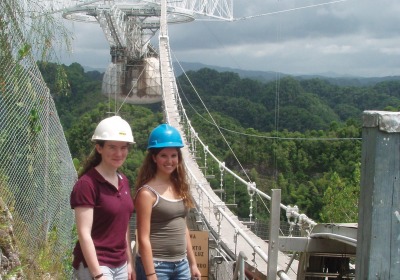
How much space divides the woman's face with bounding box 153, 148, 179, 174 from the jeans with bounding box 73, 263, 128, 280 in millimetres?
405

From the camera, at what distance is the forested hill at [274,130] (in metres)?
28.1

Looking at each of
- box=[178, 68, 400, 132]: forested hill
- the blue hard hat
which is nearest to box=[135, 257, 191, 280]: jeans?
the blue hard hat

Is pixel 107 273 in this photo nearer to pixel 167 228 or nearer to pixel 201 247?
pixel 167 228

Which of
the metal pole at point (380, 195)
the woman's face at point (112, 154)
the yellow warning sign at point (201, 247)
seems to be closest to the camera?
the metal pole at point (380, 195)

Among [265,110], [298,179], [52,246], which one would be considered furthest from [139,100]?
[52,246]

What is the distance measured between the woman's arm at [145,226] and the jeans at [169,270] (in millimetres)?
94

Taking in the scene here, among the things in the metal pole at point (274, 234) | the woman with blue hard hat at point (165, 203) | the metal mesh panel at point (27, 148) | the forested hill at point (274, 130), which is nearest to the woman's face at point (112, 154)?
the woman with blue hard hat at point (165, 203)

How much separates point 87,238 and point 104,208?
0.13m

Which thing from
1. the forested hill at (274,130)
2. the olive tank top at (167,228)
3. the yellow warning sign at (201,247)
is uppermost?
the olive tank top at (167,228)

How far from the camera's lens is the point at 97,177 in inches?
95.4

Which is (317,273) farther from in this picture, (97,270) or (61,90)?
(61,90)

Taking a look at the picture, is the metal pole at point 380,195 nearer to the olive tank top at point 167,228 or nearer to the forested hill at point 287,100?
the olive tank top at point 167,228

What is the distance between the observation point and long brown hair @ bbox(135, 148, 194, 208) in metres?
2.67

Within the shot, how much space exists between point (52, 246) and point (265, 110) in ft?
130
